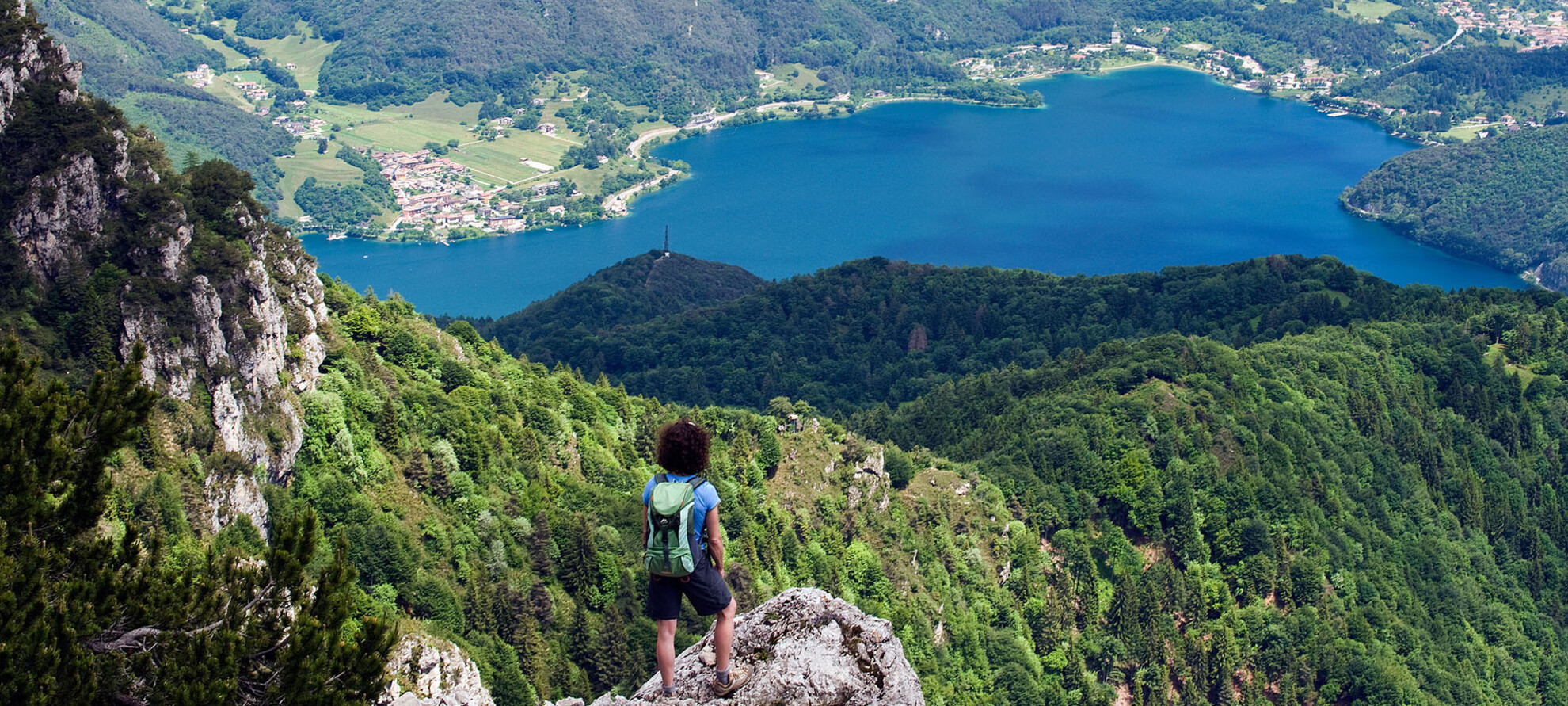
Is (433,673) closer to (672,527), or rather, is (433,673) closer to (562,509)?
(672,527)

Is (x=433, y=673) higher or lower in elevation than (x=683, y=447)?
lower

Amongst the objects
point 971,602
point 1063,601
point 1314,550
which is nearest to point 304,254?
point 971,602

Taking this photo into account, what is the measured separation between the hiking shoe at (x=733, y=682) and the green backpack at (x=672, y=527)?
5.83 ft

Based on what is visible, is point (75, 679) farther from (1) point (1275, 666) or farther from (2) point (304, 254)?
(1) point (1275, 666)

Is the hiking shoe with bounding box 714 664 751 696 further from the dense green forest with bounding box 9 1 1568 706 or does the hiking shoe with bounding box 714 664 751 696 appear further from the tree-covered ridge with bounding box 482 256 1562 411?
the tree-covered ridge with bounding box 482 256 1562 411

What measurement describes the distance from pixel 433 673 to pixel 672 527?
1950 centimetres

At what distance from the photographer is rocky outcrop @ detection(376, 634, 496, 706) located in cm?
3147

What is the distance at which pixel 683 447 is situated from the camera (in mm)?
16094

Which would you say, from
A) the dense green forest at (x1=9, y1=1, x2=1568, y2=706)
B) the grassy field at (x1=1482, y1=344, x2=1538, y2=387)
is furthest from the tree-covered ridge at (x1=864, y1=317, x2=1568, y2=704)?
the grassy field at (x1=1482, y1=344, x2=1538, y2=387)

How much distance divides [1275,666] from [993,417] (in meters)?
27.4

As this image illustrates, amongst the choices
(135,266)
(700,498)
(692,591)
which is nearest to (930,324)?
(135,266)

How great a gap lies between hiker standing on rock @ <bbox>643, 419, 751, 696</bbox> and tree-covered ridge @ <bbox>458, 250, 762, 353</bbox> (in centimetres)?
11652

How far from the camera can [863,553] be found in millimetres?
67812

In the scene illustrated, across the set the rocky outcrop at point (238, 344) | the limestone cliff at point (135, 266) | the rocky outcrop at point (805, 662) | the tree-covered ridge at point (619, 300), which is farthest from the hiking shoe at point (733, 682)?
the tree-covered ridge at point (619, 300)
